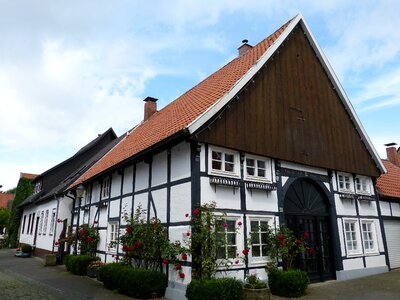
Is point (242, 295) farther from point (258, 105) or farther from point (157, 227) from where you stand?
point (258, 105)

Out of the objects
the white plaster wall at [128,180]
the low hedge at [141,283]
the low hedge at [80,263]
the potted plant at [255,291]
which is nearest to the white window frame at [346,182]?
the potted plant at [255,291]

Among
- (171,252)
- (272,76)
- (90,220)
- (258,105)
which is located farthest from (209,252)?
(90,220)

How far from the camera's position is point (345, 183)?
13109 mm

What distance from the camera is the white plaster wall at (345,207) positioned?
12312 mm

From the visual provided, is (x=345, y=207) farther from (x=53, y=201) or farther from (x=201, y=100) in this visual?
(x=53, y=201)

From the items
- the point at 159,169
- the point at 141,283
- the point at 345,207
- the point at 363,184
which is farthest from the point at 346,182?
the point at 141,283

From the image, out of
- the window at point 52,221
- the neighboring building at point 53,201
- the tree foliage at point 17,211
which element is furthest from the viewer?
the tree foliage at point 17,211

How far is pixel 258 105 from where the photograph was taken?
10.3 m

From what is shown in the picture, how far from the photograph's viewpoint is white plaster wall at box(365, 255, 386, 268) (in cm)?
1247

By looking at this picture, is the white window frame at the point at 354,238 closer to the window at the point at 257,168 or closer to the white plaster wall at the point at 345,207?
the white plaster wall at the point at 345,207

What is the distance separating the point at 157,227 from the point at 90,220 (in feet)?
23.6

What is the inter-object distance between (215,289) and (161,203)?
3266 mm

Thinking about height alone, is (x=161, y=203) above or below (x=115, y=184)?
below

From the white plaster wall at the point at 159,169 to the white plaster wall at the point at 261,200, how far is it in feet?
8.42
